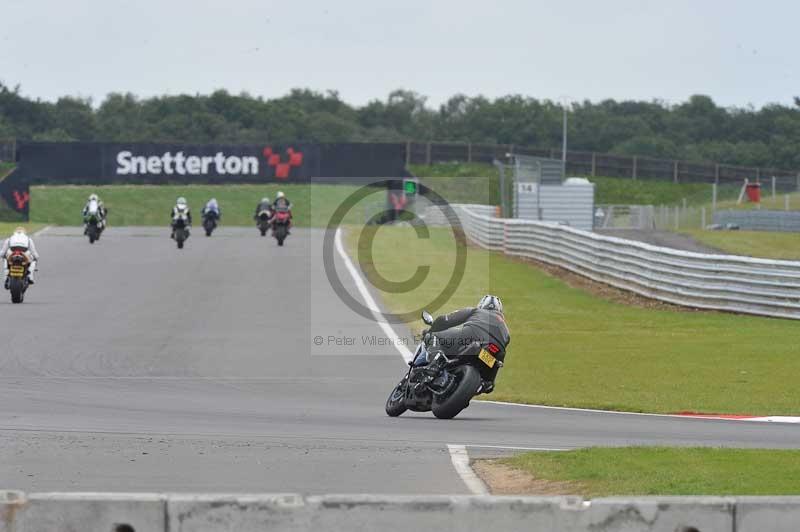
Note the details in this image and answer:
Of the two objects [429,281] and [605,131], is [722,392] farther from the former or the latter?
[605,131]

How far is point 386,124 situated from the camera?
457 feet

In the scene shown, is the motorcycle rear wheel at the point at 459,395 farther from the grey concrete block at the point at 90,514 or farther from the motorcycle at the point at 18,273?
the motorcycle at the point at 18,273

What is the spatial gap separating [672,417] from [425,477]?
4910 mm

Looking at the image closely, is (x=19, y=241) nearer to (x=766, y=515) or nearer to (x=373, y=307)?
(x=373, y=307)

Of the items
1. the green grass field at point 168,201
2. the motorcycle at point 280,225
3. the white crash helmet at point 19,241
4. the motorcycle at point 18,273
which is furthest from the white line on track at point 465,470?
the green grass field at point 168,201

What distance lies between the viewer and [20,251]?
25.5 metres

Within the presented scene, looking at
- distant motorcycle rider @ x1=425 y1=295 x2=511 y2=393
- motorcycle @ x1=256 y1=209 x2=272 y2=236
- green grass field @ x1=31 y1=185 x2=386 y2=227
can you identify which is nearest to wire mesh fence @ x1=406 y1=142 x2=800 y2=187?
green grass field @ x1=31 y1=185 x2=386 y2=227

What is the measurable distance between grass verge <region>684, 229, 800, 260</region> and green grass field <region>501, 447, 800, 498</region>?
A: 97.1 feet

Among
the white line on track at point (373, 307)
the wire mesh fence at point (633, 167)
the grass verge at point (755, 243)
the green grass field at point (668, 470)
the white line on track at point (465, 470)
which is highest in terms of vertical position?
the wire mesh fence at point (633, 167)

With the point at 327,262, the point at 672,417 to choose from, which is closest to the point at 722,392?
the point at 672,417

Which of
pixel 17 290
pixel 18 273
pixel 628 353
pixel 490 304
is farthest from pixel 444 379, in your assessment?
pixel 17 290

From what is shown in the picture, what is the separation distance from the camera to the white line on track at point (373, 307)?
20766 mm

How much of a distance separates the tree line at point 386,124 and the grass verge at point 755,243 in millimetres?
45121

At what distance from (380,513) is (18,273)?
1975 centimetres
